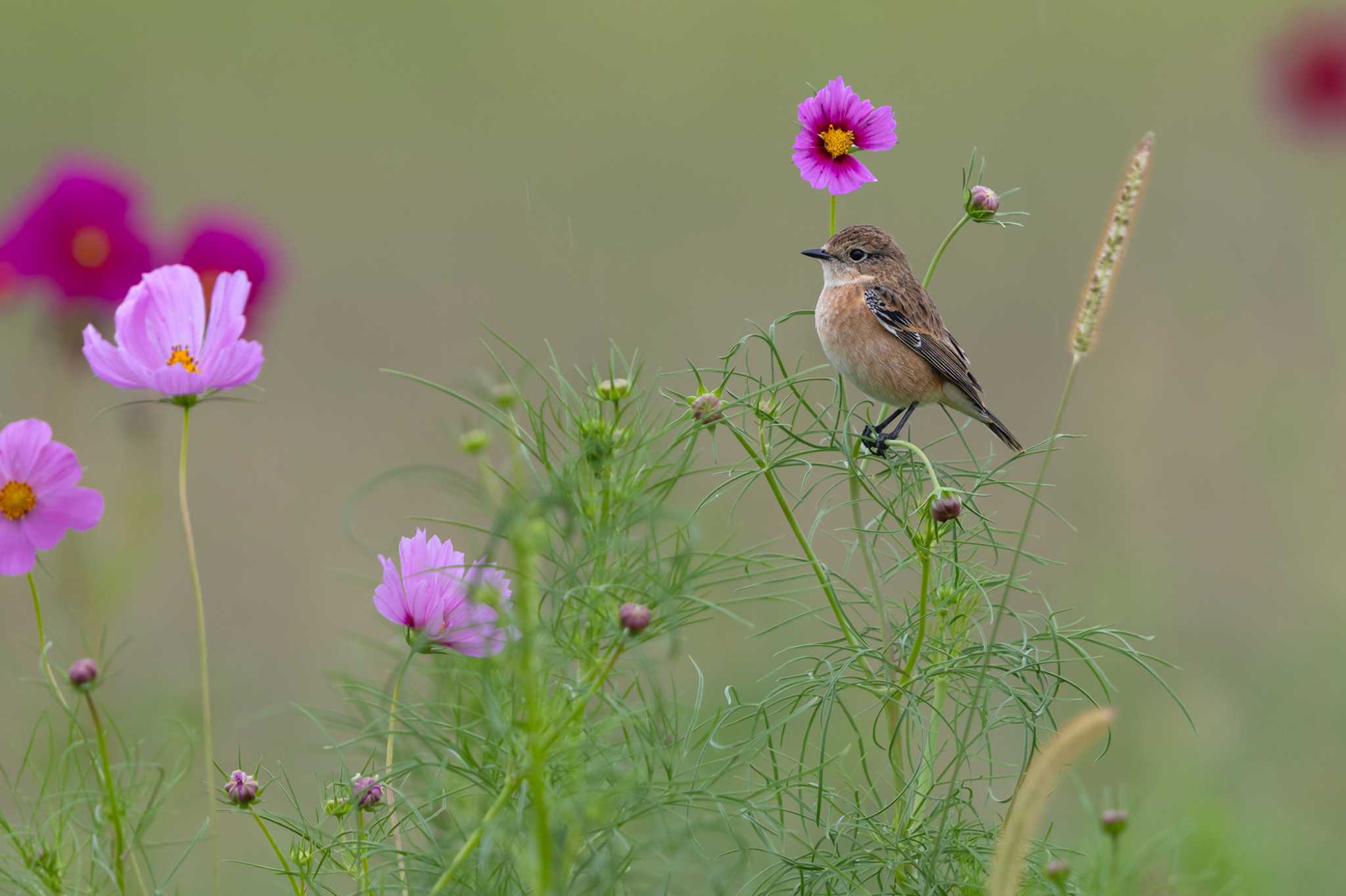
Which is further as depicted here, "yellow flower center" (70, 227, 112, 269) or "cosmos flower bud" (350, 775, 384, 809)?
A: "yellow flower center" (70, 227, 112, 269)

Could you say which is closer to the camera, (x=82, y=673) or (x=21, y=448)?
(x=82, y=673)

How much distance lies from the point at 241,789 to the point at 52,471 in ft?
1.24

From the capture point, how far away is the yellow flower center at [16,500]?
150 cm

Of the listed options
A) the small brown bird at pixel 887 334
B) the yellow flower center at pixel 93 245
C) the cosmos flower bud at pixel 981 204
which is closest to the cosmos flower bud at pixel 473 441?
the cosmos flower bud at pixel 981 204

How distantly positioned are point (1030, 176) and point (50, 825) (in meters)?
7.40

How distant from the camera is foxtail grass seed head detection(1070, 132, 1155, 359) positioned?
1545 mm

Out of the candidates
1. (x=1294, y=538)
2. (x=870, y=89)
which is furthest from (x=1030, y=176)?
(x=1294, y=538)

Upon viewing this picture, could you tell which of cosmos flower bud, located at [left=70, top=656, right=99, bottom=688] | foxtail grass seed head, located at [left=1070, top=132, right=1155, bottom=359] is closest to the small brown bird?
foxtail grass seed head, located at [left=1070, top=132, right=1155, bottom=359]

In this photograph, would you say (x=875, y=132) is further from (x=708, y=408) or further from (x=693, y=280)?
(x=693, y=280)

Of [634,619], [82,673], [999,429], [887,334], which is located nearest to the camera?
[634,619]

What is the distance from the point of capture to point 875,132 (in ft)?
5.90

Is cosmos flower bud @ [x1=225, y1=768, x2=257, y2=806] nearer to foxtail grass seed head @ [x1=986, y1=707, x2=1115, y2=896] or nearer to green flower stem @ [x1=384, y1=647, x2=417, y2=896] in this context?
green flower stem @ [x1=384, y1=647, x2=417, y2=896]

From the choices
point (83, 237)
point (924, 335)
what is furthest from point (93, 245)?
point (924, 335)

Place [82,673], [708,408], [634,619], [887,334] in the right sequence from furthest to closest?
[887,334] → [708,408] → [82,673] → [634,619]
